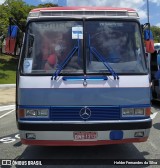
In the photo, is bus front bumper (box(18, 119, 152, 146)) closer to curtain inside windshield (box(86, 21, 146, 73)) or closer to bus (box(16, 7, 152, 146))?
bus (box(16, 7, 152, 146))


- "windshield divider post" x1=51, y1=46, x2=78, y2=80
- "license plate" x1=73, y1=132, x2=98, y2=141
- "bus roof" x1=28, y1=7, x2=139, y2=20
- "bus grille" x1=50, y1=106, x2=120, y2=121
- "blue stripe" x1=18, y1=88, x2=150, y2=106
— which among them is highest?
"bus roof" x1=28, y1=7, x2=139, y2=20

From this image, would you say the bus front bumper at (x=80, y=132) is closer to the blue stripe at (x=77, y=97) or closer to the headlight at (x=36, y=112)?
the headlight at (x=36, y=112)

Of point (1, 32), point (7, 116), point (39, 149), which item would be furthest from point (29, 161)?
point (1, 32)

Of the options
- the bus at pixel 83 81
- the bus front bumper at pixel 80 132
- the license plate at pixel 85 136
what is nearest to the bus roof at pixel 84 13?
the bus at pixel 83 81

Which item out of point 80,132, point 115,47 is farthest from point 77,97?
point 115,47

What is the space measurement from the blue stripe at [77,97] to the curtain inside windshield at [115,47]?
1.38 ft

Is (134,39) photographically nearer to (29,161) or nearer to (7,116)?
(29,161)

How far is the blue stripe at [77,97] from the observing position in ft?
21.6

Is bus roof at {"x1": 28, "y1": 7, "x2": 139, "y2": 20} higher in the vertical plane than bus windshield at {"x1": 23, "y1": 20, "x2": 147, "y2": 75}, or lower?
higher

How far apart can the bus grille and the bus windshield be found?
65cm

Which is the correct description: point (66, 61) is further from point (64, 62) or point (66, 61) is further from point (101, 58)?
point (101, 58)

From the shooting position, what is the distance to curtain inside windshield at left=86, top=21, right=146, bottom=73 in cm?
686

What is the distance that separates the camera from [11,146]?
27.4 ft

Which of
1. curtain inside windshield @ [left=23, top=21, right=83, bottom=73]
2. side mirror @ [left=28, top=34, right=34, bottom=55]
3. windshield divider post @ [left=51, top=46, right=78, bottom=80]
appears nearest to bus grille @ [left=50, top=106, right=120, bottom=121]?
windshield divider post @ [left=51, top=46, right=78, bottom=80]
